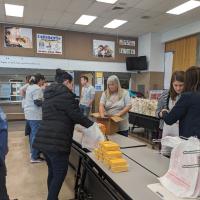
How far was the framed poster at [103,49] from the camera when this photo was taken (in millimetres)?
8844

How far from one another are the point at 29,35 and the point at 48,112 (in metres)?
6.40

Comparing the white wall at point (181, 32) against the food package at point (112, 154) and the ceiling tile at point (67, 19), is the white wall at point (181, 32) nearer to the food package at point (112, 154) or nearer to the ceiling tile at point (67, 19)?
the ceiling tile at point (67, 19)

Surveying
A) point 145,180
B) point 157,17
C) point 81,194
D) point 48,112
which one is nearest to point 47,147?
point 48,112

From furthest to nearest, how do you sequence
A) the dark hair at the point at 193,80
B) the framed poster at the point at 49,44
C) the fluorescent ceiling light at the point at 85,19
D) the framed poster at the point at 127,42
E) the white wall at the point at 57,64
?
the framed poster at the point at 127,42, the framed poster at the point at 49,44, the white wall at the point at 57,64, the fluorescent ceiling light at the point at 85,19, the dark hair at the point at 193,80

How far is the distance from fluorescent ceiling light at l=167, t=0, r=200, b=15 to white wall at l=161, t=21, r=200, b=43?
104cm

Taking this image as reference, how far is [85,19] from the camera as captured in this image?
709cm

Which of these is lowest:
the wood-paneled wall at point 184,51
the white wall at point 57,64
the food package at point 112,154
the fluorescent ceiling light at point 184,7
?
the food package at point 112,154

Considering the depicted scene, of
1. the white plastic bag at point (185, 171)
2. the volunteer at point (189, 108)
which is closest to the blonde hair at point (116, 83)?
the volunteer at point (189, 108)

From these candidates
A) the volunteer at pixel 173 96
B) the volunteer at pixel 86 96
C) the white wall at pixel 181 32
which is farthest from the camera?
the white wall at pixel 181 32

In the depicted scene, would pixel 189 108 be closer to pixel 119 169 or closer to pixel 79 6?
pixel 119 169

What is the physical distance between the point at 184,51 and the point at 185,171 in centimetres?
710

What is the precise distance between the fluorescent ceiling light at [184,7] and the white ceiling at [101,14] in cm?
20

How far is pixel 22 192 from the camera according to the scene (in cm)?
300

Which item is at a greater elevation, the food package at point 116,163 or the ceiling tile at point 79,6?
the ceiling tile at point 79,6
